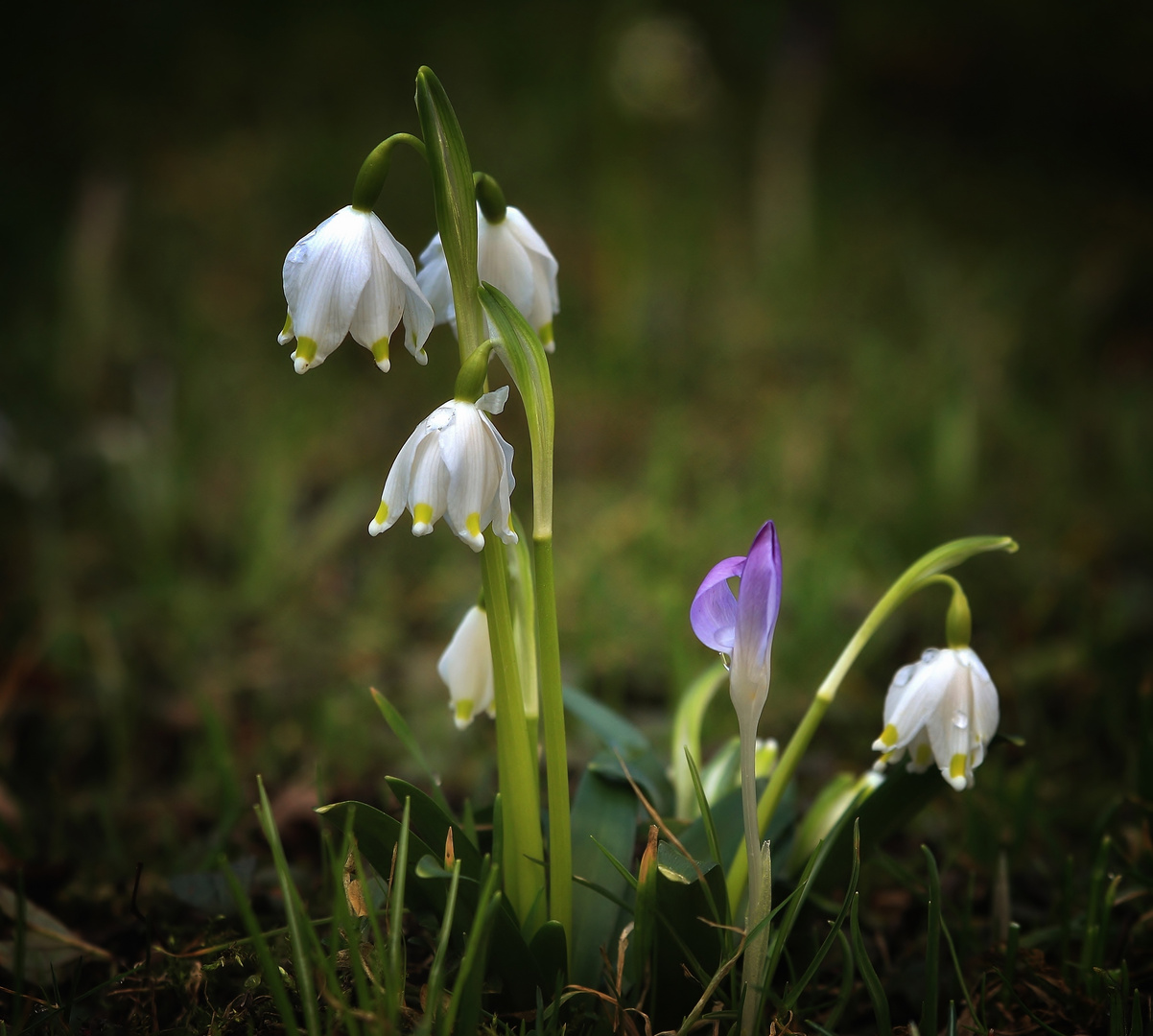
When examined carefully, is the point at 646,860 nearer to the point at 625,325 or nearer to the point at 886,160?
the point at 625,325

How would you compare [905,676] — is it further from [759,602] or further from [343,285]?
[343,285]

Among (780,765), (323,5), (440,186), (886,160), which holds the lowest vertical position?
(780,765)

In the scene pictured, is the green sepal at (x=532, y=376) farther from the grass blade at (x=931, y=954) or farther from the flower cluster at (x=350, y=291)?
the grass blade at (x=931, y=954)

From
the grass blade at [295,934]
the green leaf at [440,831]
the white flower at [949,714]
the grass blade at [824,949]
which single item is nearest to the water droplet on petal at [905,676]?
the white flower at [949,714]

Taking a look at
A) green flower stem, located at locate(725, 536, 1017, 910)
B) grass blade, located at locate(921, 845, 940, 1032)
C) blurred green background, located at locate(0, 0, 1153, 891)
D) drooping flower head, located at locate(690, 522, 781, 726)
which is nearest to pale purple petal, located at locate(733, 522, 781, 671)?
drooping flower head, located at locate(690, 522, 781, 726)

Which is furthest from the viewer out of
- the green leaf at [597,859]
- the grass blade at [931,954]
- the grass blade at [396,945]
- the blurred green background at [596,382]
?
the blurred green background at [596,382]

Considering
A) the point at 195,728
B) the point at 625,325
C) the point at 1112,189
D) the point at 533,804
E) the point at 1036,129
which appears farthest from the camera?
the point at 1036,129

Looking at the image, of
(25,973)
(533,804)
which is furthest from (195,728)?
(533,804)

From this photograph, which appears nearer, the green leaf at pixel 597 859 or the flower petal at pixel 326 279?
the flower petal at pixel 326 279
